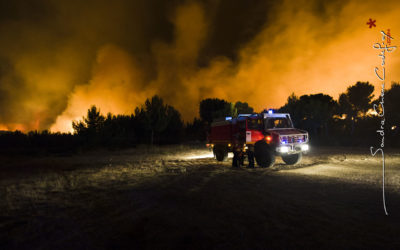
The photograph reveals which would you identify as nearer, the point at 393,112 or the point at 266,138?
the point at 266,138

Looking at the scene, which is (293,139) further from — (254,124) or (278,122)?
(254,124)

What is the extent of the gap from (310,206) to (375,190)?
330 cm

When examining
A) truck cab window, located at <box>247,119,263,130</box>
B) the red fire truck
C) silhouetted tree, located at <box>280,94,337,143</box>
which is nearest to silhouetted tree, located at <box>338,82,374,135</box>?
silhouetted tree, located at <box>280,94,337,143</box>

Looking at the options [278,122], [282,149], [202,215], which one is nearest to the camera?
[202,215]

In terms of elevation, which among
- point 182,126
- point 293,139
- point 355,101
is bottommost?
point 293,139

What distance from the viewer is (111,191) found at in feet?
27.6

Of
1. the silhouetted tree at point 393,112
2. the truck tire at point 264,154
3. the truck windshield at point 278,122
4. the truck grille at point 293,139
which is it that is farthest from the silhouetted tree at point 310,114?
the truck tire at point 264,154

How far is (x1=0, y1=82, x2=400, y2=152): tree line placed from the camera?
3066 cm

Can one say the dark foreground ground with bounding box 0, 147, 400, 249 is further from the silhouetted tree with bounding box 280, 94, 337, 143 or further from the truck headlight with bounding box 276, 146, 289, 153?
the silhouetted tree with bounding box 280, 94, 337, 143

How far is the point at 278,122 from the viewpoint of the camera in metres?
14.2

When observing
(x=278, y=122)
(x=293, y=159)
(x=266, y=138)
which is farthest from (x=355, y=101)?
(x=266, y=138)

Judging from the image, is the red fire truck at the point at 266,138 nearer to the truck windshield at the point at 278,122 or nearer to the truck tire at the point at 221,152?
the truck windshield at the point at 278,122

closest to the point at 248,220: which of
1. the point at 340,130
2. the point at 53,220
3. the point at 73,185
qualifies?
the point at 53,220

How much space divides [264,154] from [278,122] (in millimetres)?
2317
